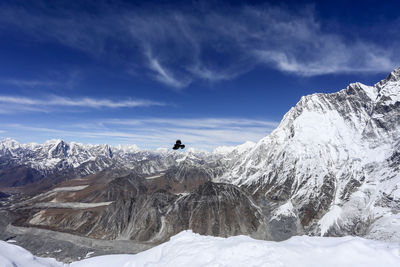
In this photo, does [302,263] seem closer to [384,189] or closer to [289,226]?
[289,226]

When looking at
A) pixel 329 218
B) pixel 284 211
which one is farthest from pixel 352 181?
pixel 284 211

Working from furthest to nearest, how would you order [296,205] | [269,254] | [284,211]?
[296,205], [284,211], [269,254]

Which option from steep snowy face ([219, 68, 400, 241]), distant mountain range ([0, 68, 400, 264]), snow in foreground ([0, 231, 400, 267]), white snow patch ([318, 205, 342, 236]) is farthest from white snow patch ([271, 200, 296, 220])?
snow in foreground ([0, 231, 400, 267])

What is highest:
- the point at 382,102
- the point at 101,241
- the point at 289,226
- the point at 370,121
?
the point at 382,102

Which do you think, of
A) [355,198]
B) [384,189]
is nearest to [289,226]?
[355,198]

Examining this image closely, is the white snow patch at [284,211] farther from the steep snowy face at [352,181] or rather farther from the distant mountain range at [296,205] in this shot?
the steep snowy face at [352,181]

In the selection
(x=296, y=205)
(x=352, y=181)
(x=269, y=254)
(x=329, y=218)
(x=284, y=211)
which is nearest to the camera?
(x=269, y=254)

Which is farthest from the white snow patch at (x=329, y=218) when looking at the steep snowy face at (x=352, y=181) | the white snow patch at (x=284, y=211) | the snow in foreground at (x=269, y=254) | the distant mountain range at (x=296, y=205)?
the snow in foreground at (x=269, y=254)

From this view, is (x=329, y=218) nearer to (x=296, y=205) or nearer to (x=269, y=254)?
(x=296, y=205)
